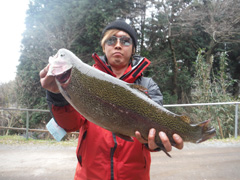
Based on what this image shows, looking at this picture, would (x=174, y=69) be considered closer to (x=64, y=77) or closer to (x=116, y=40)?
(x=116, y=40)

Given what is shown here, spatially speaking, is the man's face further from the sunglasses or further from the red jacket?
the red jacket

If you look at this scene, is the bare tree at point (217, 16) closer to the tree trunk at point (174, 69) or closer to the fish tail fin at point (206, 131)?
the tree trunk at point (174, 69)

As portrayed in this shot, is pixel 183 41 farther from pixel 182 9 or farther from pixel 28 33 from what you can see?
pixel 28 33

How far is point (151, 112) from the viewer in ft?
5.31

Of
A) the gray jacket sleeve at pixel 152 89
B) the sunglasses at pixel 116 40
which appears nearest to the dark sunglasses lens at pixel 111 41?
the sunglasses at pixel 116 40

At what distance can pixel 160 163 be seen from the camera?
461 cm

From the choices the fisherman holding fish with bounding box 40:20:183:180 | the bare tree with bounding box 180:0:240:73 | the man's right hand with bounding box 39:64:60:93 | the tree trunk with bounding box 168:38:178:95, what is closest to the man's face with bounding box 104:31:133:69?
the fisherman holding fish with bounding box 40:20:183:180

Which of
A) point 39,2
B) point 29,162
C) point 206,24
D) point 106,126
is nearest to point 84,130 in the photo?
point 106,126

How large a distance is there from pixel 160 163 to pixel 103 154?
325cm

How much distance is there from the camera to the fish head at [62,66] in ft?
5.36

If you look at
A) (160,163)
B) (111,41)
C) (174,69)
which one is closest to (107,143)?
(111,41)

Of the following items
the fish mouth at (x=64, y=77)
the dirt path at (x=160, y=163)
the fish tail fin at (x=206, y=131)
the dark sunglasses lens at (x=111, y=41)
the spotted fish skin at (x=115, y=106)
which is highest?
the dark sunglasses lens at (x=111, y=41)

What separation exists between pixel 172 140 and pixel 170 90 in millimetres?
15162

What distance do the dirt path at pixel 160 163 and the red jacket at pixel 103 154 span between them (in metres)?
2.41
